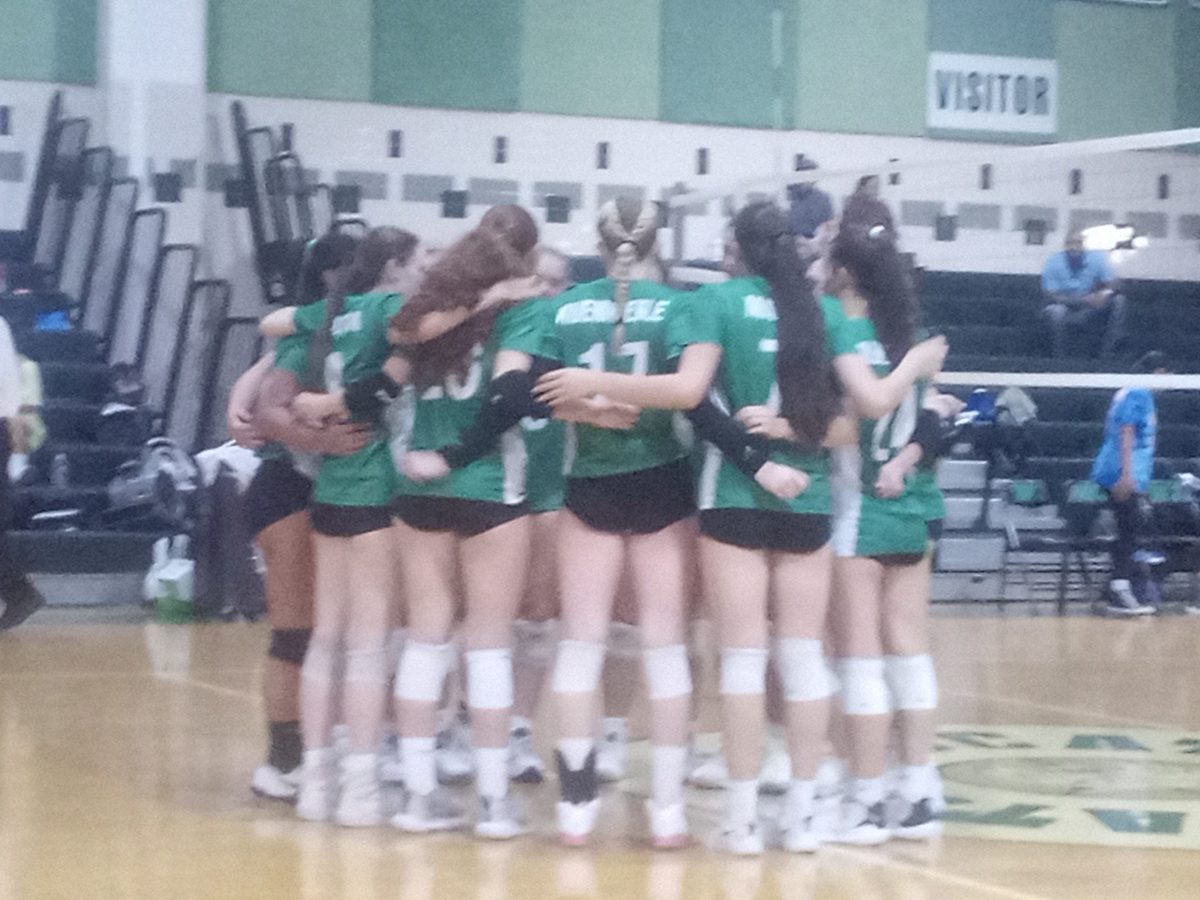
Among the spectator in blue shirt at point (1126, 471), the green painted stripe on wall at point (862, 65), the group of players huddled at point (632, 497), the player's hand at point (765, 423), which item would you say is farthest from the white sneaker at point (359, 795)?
the green painted stripe on wall at point (862, 65)

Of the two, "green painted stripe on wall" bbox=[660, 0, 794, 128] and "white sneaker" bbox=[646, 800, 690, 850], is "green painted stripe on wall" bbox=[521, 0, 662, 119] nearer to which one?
"green painted stripe on wall" bbox=[660, 0, 794, 128]

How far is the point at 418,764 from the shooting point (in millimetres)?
4785

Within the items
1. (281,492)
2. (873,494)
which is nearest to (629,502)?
(873,494)

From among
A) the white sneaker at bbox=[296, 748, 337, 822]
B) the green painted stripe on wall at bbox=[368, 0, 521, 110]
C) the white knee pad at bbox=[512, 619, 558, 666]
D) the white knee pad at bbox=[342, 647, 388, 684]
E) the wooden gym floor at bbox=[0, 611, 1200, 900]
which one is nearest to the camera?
the wooden gym floor at bbox=[0, 611, 1200, 900]

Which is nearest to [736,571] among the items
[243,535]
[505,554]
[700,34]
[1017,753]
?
[505,554]

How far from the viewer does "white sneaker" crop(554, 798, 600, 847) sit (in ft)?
15.3

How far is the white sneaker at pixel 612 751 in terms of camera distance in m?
5.48

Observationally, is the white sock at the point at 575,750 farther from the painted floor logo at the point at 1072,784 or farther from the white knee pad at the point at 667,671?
the painted floor logo at the point at 1072,784

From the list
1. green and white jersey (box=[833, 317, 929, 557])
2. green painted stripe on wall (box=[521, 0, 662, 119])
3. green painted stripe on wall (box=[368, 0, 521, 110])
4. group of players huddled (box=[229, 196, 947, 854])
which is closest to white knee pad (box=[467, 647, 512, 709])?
group of players huddled (box=[229, 196, 947, 854])

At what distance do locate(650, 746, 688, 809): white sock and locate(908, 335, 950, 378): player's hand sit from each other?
112 cm

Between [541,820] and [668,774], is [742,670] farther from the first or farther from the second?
[541,820]

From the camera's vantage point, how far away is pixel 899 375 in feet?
15.3

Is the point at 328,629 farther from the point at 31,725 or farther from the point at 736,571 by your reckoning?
the point at 31,725

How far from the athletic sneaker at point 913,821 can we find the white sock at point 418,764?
1.18 m
